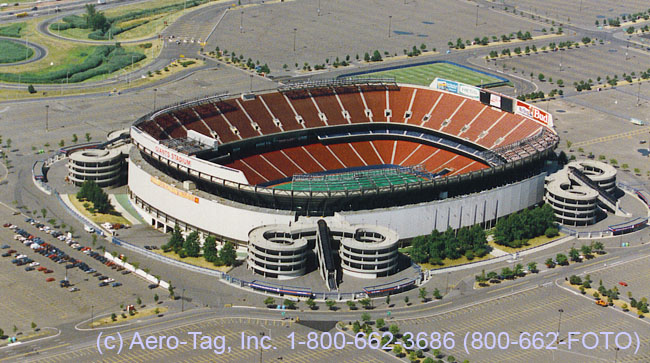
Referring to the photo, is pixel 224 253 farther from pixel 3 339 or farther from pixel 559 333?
pixel 559 333

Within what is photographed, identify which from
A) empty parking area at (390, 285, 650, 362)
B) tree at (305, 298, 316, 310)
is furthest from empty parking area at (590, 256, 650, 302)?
tree at (305, 298, 316, 310)

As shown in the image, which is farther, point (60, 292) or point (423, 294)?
point (423, 294)

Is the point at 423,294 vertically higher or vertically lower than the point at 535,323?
higher

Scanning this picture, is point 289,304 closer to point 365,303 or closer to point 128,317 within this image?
point 365,303

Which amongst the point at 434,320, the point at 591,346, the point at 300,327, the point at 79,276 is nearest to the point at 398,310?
the point at 434,320

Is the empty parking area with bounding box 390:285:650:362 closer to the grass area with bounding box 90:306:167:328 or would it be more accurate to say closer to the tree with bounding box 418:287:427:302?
the tree with bounding box 418:287:427:302

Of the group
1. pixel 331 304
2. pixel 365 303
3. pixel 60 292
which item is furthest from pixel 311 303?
pixel 60 292
